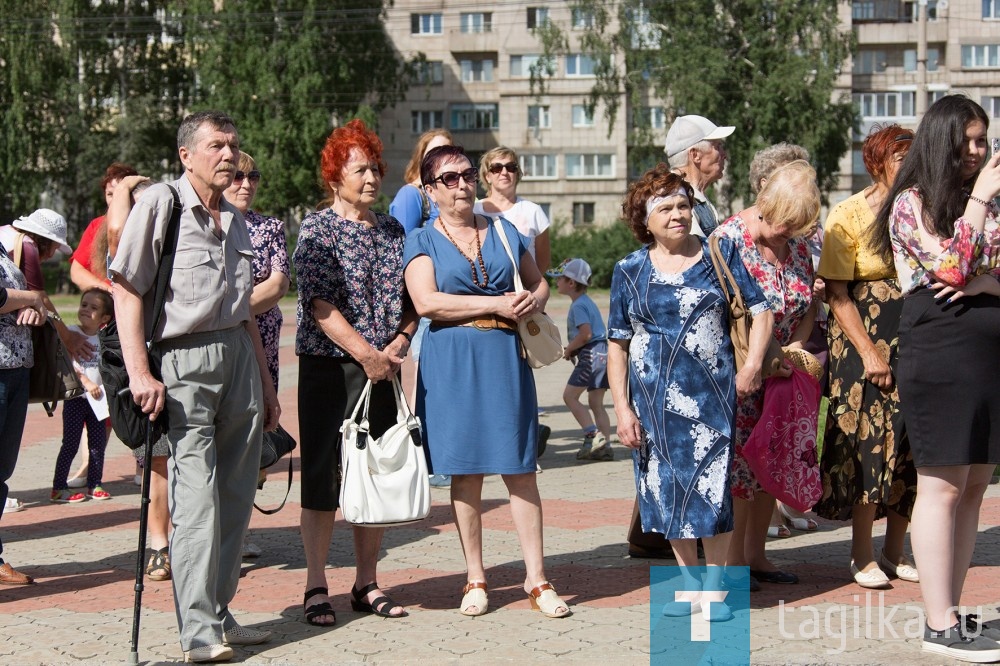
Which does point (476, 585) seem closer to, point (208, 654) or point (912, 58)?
point (208, 654)

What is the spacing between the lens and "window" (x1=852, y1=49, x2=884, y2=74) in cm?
7044

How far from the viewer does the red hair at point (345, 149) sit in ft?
19.4

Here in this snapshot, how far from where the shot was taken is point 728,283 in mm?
5719

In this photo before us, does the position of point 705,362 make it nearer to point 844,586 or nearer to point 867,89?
point 844,586

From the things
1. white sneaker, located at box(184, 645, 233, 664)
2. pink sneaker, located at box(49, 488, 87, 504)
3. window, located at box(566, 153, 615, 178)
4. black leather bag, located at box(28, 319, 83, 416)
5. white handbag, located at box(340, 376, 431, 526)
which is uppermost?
window, located at box(566, 153, 615, 178)

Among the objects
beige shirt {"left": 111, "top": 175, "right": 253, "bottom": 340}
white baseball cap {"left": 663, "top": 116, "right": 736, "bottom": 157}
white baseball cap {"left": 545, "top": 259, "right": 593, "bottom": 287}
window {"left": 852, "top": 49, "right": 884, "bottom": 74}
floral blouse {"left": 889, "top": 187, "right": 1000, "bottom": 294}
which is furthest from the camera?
window {"left": 852, "top": 49, "right": 884, "bottom": 74}

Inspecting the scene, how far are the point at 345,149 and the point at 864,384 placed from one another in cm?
274

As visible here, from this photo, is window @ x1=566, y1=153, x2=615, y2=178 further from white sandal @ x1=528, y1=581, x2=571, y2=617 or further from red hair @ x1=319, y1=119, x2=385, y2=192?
white sandal @ x1=528, y1=581, x2=571, y2=617

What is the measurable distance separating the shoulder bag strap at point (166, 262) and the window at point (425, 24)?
217 feet

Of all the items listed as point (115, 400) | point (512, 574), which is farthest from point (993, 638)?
point (115, 400)

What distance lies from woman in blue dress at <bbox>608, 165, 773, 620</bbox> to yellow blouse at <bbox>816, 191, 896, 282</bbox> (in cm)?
69

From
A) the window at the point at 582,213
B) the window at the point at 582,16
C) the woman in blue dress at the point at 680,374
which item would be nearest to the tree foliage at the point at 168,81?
the window at the point at 582,16

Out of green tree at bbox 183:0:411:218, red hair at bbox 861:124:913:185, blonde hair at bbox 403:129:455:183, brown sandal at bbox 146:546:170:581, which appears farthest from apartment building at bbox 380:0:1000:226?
red hair at bbox 861:124:913:185

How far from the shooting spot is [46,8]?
5391cm
